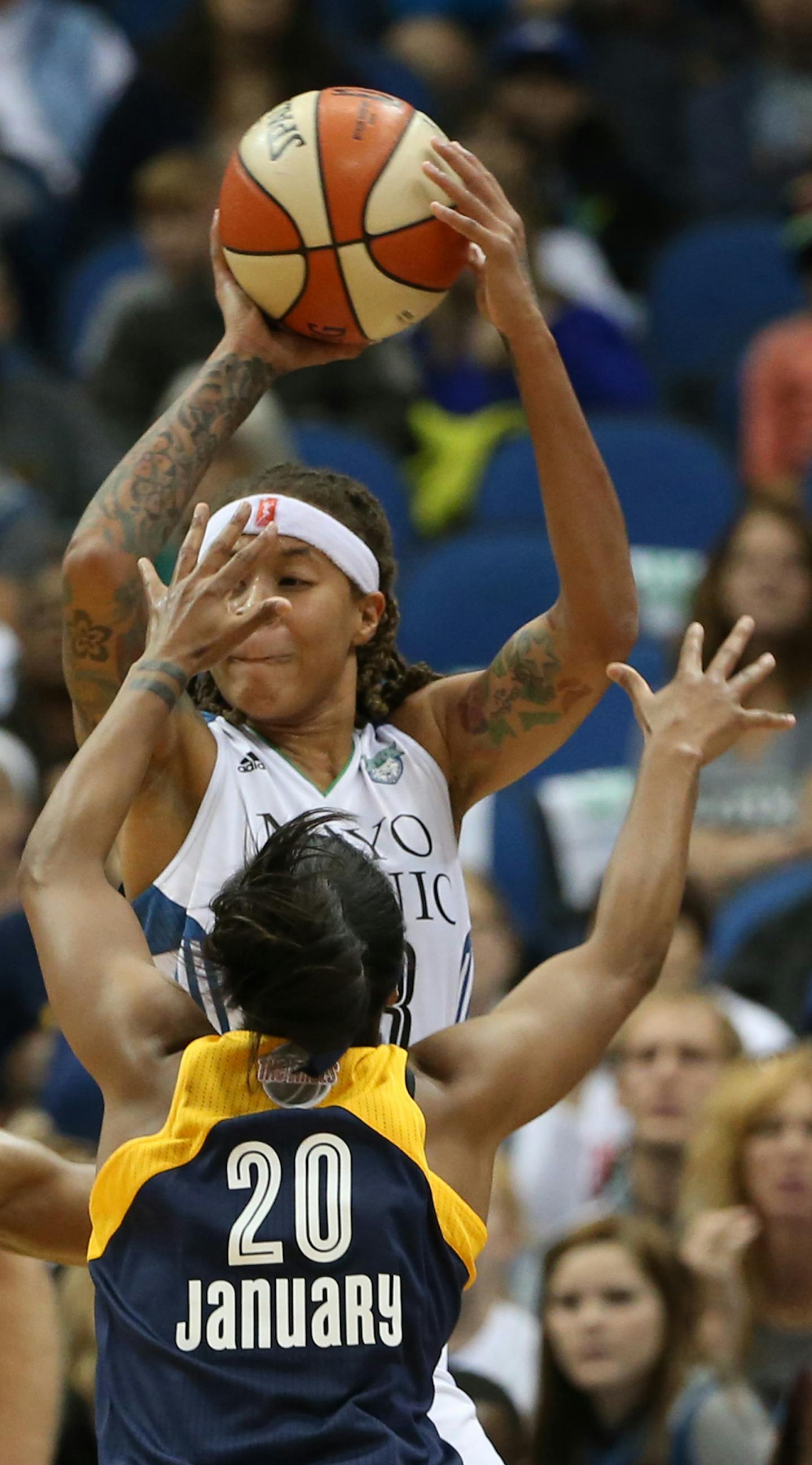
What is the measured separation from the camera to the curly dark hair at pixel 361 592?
429 centimetres

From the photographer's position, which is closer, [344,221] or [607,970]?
[607,970]

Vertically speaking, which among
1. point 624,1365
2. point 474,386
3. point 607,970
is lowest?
point 624,1365

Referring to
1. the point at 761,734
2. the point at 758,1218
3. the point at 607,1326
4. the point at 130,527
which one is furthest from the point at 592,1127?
the point at 130,527

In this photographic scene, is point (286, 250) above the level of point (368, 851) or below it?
above

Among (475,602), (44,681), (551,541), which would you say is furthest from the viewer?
(475,602)

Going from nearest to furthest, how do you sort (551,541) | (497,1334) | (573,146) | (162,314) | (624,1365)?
(551,541) → (624,1365) → (497,1334) → (162,314) → (573,146)

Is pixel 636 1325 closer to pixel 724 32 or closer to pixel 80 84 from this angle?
pixel 80 84

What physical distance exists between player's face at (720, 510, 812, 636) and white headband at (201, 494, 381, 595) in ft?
12.1

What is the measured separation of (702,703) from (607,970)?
0.52 m

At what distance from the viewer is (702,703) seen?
382 cm

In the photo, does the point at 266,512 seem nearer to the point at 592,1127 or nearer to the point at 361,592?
the point at 361,592

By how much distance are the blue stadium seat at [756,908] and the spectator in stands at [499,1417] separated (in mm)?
1996

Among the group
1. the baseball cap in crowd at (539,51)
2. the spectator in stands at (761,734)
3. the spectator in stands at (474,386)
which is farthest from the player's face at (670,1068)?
the baseball cap in crowd at (539,51)

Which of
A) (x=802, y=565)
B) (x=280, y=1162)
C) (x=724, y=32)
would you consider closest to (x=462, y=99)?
(x=724, y=32)
